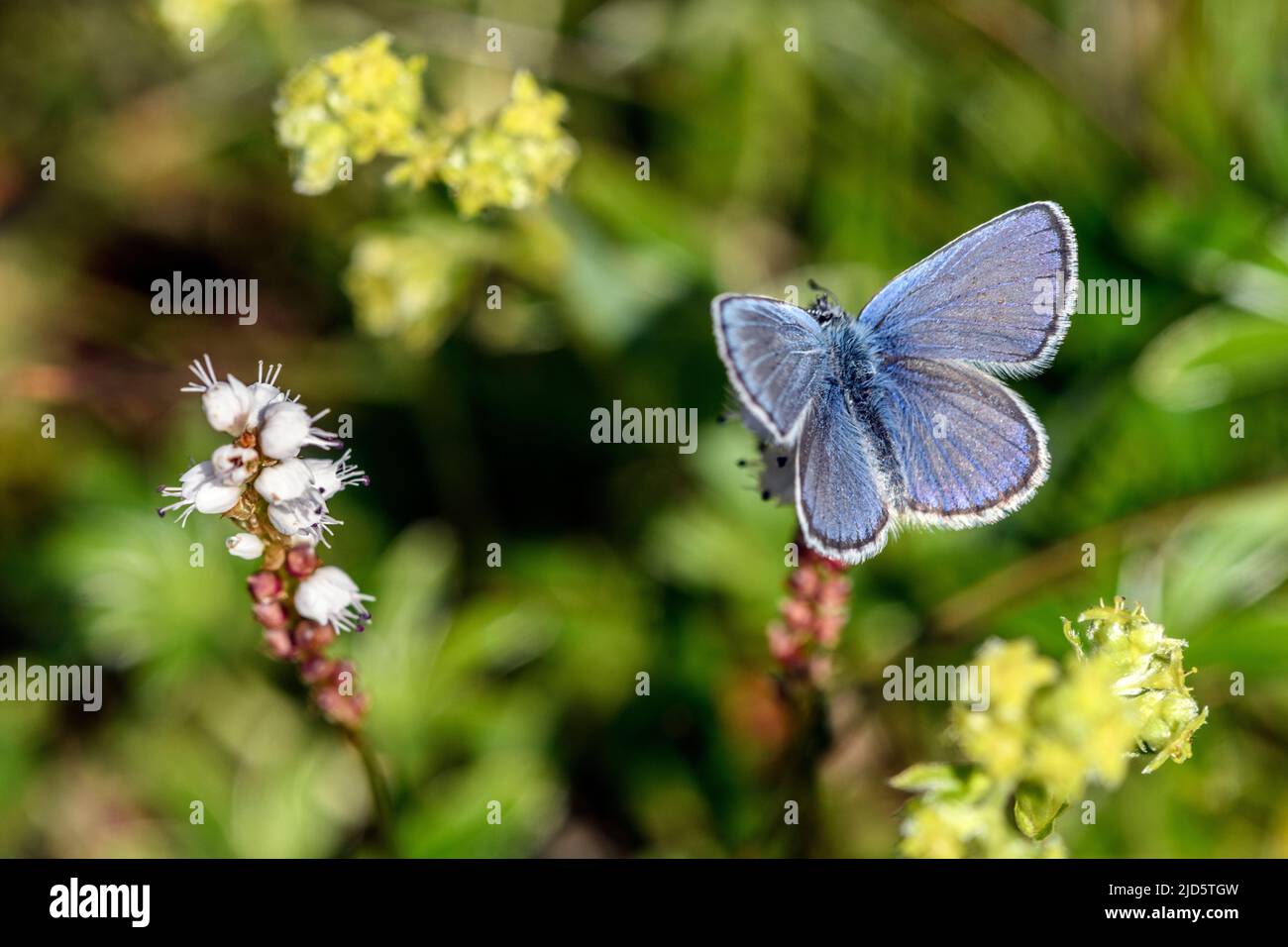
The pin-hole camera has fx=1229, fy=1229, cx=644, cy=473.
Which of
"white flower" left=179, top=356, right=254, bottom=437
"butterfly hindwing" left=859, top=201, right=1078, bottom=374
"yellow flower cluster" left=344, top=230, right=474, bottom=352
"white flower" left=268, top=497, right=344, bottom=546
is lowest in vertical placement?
"white flower" left=268, top=497, right=344, bottom=546

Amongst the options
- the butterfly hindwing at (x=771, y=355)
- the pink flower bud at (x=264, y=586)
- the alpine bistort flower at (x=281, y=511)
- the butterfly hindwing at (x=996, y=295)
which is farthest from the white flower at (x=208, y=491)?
the butterfly hindwing at (x=996, y=295)

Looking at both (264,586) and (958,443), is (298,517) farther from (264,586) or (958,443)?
(958,443)

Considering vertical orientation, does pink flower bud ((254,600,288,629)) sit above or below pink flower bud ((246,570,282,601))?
below

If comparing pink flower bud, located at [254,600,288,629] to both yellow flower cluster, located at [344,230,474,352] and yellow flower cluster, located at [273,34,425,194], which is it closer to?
yellow flower cluster, located at [273,34,425,194]

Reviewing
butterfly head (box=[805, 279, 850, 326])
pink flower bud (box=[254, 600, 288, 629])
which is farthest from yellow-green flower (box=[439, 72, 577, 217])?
pink flower bud (box=[254, 600, 288, 629])

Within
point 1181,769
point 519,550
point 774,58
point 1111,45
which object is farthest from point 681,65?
point 1181,769
